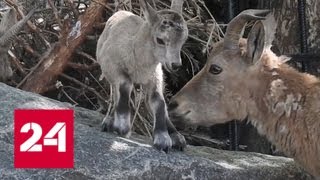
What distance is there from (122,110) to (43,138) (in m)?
0.59

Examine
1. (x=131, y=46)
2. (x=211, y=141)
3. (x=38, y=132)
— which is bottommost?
(x=211, y=141)

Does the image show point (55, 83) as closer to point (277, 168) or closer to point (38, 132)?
point (38, 132)

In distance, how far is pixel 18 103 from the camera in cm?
461

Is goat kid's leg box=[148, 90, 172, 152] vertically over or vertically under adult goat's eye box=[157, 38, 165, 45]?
under

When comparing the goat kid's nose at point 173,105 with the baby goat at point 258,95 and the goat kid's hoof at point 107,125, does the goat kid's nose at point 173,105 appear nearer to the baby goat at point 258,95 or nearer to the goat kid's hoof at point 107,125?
the baby goat at point 258,95

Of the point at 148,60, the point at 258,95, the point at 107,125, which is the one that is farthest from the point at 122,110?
the point at 258,95

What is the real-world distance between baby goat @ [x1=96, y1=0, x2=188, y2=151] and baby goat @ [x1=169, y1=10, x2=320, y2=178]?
213mm

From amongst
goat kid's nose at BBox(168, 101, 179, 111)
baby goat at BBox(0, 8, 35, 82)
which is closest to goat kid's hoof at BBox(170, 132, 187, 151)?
goat kid's nose at BBox(168, 101, 179, 111)

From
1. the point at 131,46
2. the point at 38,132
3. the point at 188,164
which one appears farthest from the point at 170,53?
the point at 38,132

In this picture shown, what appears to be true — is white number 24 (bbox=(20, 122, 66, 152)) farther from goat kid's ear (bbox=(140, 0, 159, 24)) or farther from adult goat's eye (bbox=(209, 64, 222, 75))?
adult goat's eye (bbox=(209, 64, 222, 75))

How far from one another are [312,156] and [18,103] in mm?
2111

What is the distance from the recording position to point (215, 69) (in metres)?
4.53

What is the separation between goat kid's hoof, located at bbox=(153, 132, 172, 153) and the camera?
166 inches

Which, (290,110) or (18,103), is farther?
(18,103)
